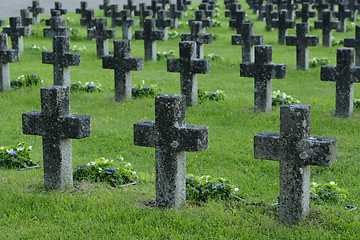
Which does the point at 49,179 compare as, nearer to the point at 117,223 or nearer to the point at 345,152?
the point at 117,223

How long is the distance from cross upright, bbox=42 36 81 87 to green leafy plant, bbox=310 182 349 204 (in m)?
8.21

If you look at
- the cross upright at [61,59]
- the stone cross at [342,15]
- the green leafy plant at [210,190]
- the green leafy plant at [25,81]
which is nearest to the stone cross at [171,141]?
the green leafy plant at [210,190]

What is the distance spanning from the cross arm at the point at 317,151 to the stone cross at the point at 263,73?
245 inches

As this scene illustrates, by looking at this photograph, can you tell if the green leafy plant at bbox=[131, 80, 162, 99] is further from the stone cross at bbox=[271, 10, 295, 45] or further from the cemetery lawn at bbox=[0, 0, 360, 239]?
the stone cross at bbox=[271, 10, 295, 45]

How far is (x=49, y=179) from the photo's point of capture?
7.52m

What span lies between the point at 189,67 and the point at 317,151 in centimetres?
729

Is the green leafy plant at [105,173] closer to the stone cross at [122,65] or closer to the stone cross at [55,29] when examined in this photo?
the stone cross at [122,65]

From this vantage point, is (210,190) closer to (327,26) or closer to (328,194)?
(328,194)

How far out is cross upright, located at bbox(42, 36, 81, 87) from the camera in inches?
555

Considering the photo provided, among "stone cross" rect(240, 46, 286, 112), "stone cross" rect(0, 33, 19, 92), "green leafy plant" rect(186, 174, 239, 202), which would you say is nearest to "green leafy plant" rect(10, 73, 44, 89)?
"stone cross" rect(0, 33, 19, 92)

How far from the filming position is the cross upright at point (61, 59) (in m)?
14.1

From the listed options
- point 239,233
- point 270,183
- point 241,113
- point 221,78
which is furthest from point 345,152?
point 221,78

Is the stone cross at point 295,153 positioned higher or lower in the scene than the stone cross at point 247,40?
lower

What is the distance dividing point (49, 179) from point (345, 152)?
462 centimetres
